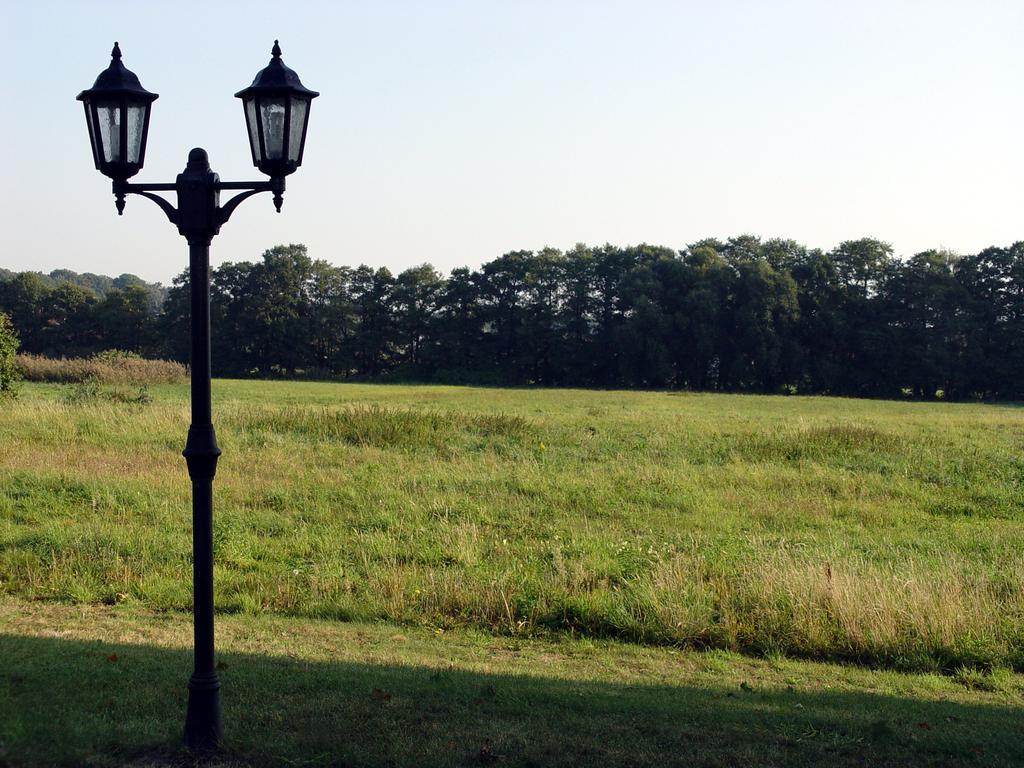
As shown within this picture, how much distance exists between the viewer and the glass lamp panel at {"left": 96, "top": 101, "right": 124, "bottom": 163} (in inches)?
205

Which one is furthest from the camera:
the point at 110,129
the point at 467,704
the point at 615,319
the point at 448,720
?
the point at 615,319

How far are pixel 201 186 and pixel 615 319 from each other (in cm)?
8281

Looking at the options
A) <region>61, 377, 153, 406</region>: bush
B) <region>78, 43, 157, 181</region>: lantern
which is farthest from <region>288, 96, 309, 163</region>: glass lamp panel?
<region>61, 377, 153, 406</region>: bush

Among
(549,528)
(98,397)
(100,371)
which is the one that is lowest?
(549,528)

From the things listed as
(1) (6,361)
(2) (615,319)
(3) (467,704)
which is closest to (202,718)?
(3) (467,704)

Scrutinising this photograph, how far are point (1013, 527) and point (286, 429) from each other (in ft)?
57.8

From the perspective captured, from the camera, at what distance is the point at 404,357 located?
296ft

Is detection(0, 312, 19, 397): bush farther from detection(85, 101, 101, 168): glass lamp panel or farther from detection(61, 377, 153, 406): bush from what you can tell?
detection(85, 101, 101, 168): glass lamp panel

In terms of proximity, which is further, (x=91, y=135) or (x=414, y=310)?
(x=414, y=310)

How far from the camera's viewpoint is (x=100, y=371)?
1946 inches

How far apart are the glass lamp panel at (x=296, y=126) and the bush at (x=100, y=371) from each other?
46.7m

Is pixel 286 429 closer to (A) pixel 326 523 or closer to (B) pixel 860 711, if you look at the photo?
(A) pixel 326 523

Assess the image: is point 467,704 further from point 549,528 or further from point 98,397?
point 98,397

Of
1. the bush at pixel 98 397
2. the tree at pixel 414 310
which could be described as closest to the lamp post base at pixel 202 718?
the bush at pixel 98 397
